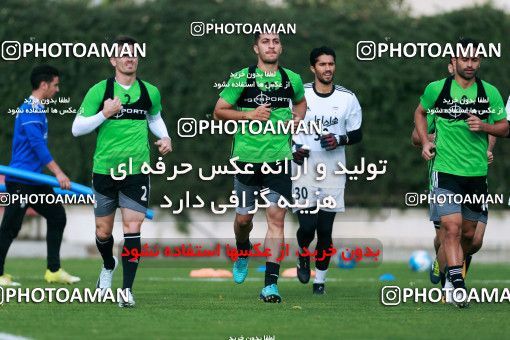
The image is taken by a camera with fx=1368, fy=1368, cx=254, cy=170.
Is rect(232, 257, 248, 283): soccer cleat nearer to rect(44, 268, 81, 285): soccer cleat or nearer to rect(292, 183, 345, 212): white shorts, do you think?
rect(292, 183, 345, 212): white shorts

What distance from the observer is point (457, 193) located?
1223 centimetres

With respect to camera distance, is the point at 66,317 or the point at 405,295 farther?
the point at 405,295

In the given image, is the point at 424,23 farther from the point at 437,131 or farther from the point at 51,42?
the point at 437,131

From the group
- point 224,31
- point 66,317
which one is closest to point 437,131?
point 66,317

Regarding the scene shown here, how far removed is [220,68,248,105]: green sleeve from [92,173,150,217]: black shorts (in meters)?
1.29

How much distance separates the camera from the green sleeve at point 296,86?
12.8 meters

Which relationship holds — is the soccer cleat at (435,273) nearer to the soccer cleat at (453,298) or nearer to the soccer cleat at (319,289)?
the soccer cleat at (319,289)

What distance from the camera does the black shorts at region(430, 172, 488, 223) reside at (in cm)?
1221

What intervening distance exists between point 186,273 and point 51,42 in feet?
21.2

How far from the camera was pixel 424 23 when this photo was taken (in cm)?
2416

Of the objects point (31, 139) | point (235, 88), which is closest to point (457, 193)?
point (235, 88)

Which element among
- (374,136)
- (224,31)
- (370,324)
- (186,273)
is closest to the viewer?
(370,324)

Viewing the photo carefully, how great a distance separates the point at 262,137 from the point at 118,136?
1.49 metres
